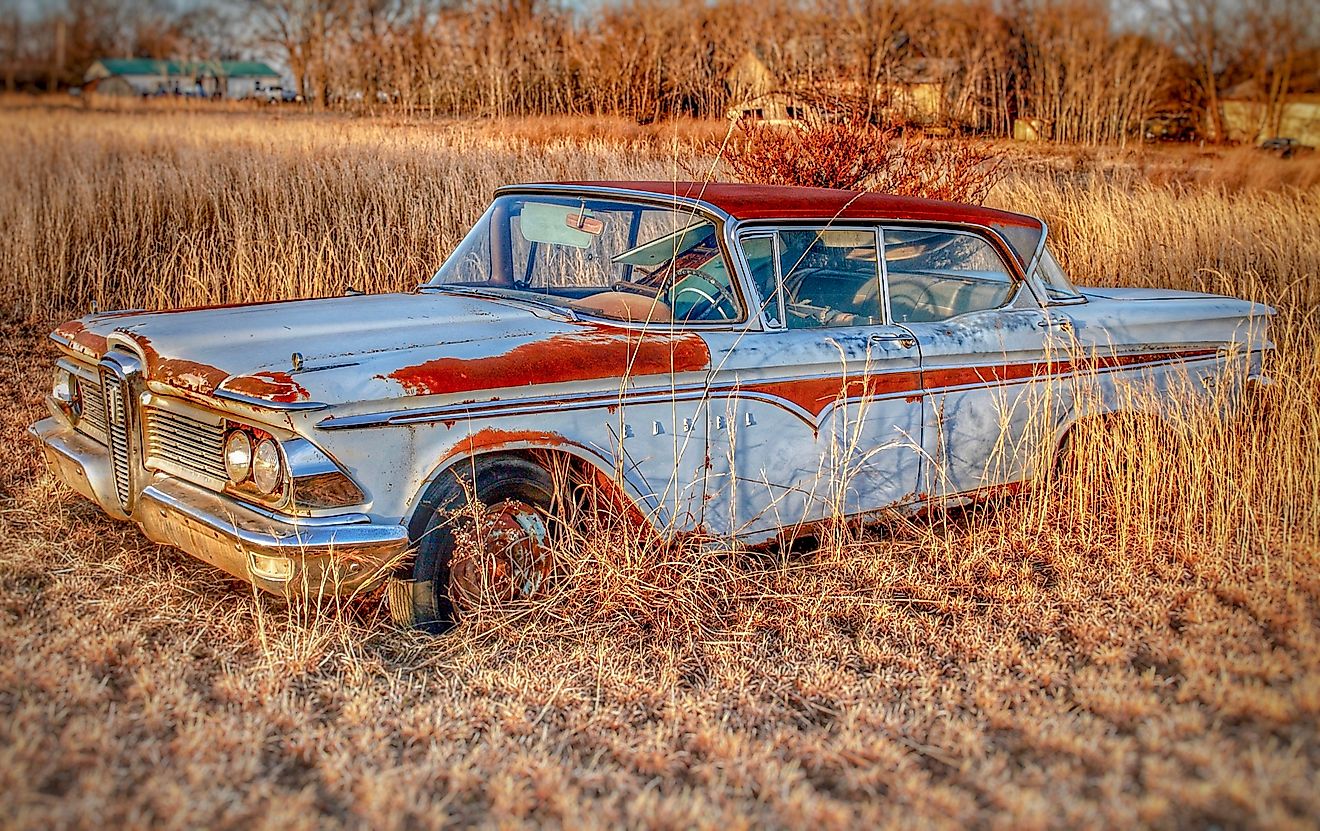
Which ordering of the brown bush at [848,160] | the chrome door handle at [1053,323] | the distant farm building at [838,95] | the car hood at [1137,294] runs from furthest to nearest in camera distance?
1. the distant farm building at [838,95]
2. the brown bush at [848,160]
3. the car hood at [1137,294]
4. the chrome door handle at [1053,323]

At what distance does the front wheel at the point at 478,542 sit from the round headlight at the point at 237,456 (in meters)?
0.49

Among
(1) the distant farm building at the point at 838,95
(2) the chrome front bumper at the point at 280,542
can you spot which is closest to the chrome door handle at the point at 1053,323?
(2) the chrome front bumper at the point at 280,542

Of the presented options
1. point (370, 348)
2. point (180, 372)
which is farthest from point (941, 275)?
point (180, 372)

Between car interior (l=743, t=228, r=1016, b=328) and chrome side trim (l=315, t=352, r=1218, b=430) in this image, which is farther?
car interior (l=743, t=228, r=1016, b=328)

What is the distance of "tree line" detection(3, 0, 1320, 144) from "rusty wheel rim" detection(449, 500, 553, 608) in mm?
6500

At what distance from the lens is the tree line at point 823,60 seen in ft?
33.1

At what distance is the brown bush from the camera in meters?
8.30

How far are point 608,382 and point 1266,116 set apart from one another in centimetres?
1707

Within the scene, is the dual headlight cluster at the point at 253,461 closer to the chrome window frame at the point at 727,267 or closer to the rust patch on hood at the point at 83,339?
the rust patch on hood at the point at 83,339

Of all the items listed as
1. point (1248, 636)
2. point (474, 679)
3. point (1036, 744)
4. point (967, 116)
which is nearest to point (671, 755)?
point (474, 679)

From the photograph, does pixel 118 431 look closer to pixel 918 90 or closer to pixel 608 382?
pixel 608 382

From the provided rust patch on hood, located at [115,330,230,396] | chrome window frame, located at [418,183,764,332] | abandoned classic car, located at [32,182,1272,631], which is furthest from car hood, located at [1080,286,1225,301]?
rust patch on hood, located at [115,330,230,396]

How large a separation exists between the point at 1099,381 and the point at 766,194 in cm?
159

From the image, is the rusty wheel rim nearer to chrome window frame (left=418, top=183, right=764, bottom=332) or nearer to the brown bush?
chrome window frame (left=418, top=183, right=764, bottom=332)
